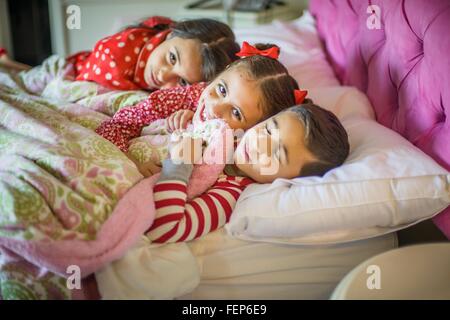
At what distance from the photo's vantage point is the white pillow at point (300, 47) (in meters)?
1.62

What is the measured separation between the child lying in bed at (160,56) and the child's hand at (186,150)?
39cm

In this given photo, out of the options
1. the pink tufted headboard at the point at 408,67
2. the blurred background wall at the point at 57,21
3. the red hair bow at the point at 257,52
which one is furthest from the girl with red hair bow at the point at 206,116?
the blurred background wall at the point at 57,21

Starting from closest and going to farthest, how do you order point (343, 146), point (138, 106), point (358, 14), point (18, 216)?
1. point (18, 216)
2. point (343, 146)
3. point (138, 106)
4. point (358, 14)

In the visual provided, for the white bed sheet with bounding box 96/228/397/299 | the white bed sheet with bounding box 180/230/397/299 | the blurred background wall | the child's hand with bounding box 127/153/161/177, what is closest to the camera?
the white bed sheet with bounding box 96/228/397/299

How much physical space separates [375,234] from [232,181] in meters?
0.34

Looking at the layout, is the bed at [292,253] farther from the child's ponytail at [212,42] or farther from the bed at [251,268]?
the child's ponytail at [212,42]

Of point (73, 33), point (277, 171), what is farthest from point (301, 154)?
point (73, 33)

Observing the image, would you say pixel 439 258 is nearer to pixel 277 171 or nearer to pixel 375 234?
pixel 375 234

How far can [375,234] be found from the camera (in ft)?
3.21

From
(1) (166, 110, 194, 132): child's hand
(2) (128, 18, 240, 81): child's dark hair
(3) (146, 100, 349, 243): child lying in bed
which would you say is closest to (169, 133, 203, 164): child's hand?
(3) (146, 100, 349, 243): child lying in bed

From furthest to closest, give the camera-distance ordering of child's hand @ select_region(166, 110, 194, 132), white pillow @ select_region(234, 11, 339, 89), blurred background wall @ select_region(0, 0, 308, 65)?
blurred background wall @ select_region(0, 0, 308, 65), white pillow @ select_region(234, 11, 339, 89), child's hand @ select_region(166, 110, 194, 132)

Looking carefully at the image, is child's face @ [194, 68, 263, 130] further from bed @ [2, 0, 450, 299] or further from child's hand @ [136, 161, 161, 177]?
bed @ [2, 0, 450, 299]

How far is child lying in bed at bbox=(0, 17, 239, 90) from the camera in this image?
1426 mm

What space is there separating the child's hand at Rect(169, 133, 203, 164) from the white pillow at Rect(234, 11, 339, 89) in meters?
0.63
